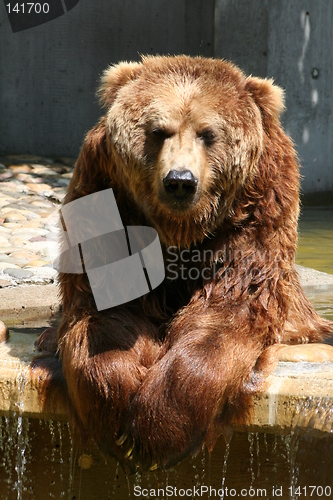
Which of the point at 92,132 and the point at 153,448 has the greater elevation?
the point at 92,132

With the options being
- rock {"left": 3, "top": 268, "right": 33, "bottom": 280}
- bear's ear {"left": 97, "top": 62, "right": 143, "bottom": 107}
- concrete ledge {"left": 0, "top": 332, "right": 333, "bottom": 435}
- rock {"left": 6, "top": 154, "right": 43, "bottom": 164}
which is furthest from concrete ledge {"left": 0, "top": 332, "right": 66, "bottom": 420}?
rock {"left": 6, "top": 154, "right": 43, "bottom": 164}

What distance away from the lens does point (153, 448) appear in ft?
9.25

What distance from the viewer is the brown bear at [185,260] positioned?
2.87m

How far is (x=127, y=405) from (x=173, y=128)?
112 cm

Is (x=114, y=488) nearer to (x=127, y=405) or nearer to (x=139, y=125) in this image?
(x=127, y=405)

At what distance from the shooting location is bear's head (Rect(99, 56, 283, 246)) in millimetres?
3037

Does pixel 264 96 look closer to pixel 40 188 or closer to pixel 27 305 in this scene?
pixel 27 305

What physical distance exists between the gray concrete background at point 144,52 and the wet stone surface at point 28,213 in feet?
2.85

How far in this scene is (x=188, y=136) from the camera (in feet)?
9.98

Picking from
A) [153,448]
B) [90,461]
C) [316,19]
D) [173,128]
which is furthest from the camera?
[316,19]

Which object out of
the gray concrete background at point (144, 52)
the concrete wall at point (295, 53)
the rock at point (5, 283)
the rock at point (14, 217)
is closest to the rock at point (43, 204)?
the rock at point (14, 217)

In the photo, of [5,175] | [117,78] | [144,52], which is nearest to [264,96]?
[117,78]

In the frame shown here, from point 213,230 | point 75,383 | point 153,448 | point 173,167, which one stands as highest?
point 173,167

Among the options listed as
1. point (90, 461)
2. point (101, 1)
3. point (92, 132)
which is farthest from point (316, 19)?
point (90, 461)
